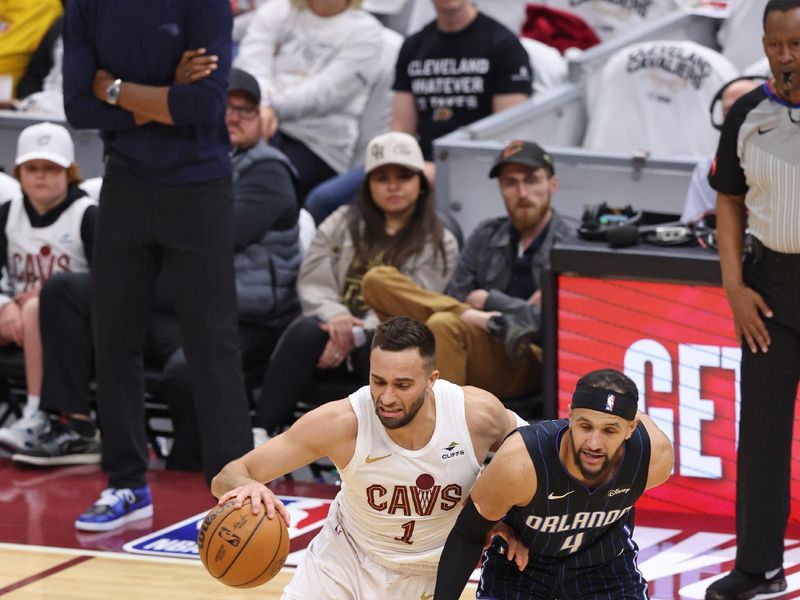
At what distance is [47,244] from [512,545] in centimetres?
330

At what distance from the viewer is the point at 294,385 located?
21.1ft

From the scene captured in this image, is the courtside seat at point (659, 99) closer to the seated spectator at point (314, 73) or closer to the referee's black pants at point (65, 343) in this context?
the seated spectator at point (314, 73)

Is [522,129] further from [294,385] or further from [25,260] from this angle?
[25,260]

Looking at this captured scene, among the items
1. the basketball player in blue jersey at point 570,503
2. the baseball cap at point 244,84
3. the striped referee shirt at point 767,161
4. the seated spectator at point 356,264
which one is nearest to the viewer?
the basketball player in blue jersey at point 570,503

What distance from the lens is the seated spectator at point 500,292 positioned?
6.04 metres

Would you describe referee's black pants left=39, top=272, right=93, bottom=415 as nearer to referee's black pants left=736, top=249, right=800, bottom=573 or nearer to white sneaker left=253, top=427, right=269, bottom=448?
white sneaker left=253, top=427, right=269, bottom=448

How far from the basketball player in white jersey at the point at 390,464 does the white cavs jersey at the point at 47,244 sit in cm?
265

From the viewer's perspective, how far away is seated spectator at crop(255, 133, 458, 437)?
21.0 ft

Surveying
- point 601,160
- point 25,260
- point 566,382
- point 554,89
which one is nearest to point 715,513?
point 566,382

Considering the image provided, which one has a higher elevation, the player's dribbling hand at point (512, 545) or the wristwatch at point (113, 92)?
the wristwatch at point (113, 92)

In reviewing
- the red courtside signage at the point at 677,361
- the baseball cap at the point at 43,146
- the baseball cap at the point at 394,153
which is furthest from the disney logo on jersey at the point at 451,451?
the baseball cap at the point at 43,146

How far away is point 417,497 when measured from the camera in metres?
4.45

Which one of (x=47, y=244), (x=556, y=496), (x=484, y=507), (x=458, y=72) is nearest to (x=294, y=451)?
(x=484, y=507)

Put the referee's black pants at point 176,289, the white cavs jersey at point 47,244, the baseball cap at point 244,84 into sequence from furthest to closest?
the white cavs jersey at point 47,244 → the baseball cap at point 244,84 → the referee's black pants at point 176,289
